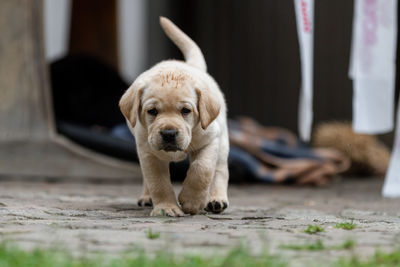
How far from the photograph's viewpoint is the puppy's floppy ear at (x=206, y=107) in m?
3.14

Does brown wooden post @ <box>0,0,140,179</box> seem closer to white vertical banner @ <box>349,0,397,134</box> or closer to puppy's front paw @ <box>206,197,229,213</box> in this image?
white vertical banner @ <box>349,0,397,134</box>

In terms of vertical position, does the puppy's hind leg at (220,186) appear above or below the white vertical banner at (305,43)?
below

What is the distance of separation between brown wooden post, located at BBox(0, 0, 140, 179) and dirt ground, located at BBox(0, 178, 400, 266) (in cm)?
79

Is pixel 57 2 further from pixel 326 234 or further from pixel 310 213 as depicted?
pixel 326 234

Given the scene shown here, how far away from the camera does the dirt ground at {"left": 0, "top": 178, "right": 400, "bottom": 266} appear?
2.32 metres

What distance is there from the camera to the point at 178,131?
3021 millimetres

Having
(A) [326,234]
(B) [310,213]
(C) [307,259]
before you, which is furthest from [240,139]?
(C) [307,259]

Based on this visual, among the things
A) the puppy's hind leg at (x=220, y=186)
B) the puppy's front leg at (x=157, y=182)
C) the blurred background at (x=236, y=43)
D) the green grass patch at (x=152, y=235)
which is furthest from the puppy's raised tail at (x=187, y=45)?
the blurred background at (x=236, y=43)

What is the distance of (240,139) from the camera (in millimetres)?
6426

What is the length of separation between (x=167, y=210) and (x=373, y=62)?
2.28 m

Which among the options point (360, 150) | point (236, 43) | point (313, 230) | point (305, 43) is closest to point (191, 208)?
point (313, 230)

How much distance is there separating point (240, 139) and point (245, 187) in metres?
0.80

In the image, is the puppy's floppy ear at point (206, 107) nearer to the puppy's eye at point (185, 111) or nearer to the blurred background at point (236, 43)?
the puppy's eye at point (185, 111)

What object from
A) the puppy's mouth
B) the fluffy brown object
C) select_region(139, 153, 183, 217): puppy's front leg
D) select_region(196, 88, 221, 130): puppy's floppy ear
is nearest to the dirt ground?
select_region(139, 153, 183, 217): puppy's front leg
